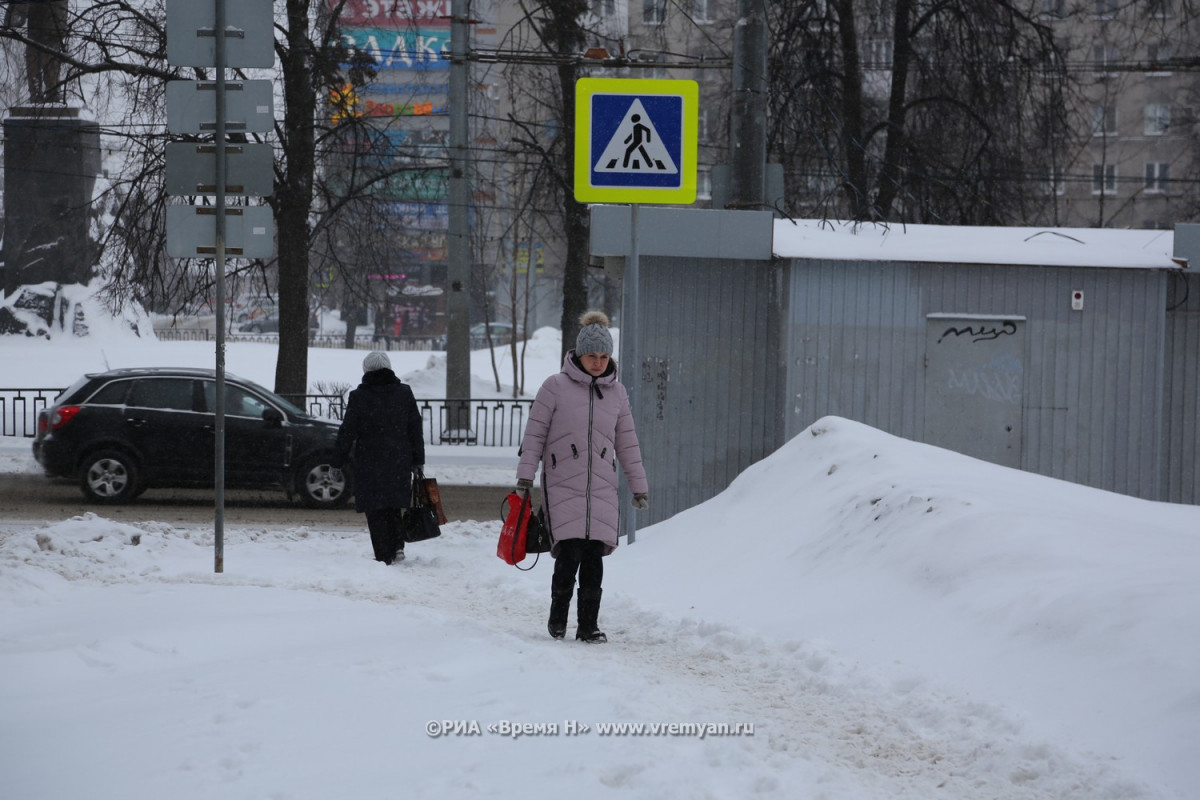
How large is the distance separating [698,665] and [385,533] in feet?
14.6

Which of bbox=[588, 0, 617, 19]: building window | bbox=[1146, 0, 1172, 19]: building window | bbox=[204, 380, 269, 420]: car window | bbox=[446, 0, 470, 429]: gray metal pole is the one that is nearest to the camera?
bbox=[204, 380, 269, 420]: car window

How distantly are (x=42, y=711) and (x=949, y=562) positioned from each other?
13.6 feet

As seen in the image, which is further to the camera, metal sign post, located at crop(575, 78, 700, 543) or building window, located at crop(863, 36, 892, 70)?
building window, located at crop(863, 36, 892, 70)

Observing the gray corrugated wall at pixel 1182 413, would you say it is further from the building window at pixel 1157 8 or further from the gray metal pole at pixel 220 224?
the gray metal pole at pixel 220 224

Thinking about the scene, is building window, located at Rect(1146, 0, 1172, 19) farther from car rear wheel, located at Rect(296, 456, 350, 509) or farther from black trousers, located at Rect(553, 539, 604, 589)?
black trousers, located at Rect(553, 539, 604, 589)

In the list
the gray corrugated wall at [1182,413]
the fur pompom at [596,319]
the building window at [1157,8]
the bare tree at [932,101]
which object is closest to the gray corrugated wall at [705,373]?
the fur pompom at [596,319]

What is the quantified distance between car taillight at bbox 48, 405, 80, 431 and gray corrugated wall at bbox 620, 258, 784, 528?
21.2 feet

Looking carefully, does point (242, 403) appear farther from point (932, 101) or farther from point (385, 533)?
point (932, 101)

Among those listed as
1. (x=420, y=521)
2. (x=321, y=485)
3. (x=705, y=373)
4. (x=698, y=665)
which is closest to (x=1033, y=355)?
(x=705, y=373)

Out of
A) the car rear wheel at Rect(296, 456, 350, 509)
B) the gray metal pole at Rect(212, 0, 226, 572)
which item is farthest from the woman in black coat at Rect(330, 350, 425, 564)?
the car rear wheel at Rect(296, 456, 350, 509)

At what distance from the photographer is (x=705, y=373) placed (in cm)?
1143

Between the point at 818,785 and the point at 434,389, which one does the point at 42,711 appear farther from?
the point at 434,389

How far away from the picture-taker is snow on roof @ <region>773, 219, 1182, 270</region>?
11.2 m

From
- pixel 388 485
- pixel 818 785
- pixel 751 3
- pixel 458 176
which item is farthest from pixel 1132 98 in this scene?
pixel 818 785
